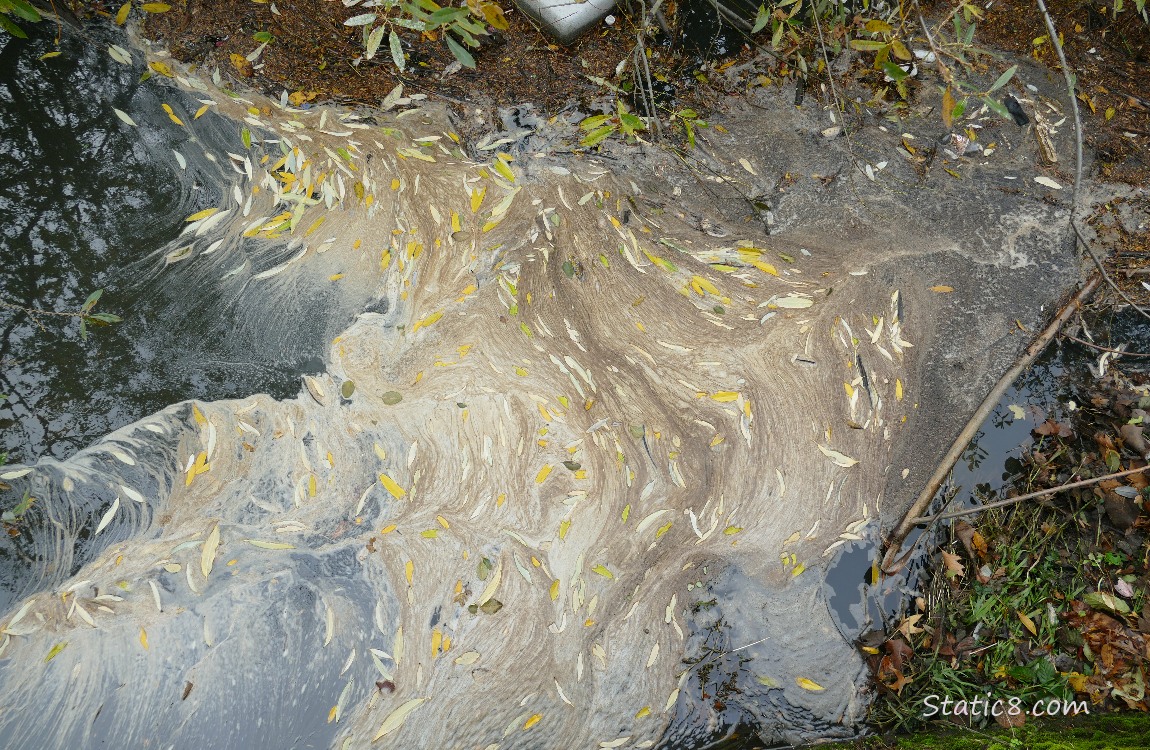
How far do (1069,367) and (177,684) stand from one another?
3.72 metres

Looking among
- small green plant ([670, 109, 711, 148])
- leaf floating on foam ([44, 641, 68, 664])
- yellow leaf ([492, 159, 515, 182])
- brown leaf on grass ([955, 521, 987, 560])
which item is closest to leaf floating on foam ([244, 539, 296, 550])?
leaf floating on foam ([44, 641, 68, 664])

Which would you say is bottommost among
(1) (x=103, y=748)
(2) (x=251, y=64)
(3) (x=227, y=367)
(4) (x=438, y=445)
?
(1) (x=103, y=748)

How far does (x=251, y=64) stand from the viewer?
2.45 meters

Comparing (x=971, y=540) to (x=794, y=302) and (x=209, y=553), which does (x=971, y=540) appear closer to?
(x=794, y=302)

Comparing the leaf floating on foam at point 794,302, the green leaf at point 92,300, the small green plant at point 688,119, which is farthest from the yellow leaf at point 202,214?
the leaf floating on foam at point 794,302

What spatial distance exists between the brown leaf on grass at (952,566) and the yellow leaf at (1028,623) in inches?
9.5

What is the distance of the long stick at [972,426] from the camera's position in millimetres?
2406

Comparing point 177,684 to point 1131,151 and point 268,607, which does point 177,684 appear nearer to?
point 268,607

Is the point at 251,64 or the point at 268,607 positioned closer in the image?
the point at 268,607

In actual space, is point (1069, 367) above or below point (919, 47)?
below

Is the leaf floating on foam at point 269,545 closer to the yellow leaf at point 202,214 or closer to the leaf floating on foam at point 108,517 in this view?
the leaf floating on foam at point 108,517

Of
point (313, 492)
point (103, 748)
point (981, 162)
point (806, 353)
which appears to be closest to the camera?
point (103, 748)

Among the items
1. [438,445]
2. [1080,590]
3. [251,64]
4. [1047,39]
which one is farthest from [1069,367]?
[251,64]

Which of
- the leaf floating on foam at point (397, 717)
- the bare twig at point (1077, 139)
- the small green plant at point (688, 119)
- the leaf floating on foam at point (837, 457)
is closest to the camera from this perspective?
the bare twig at point (1077, 139)
